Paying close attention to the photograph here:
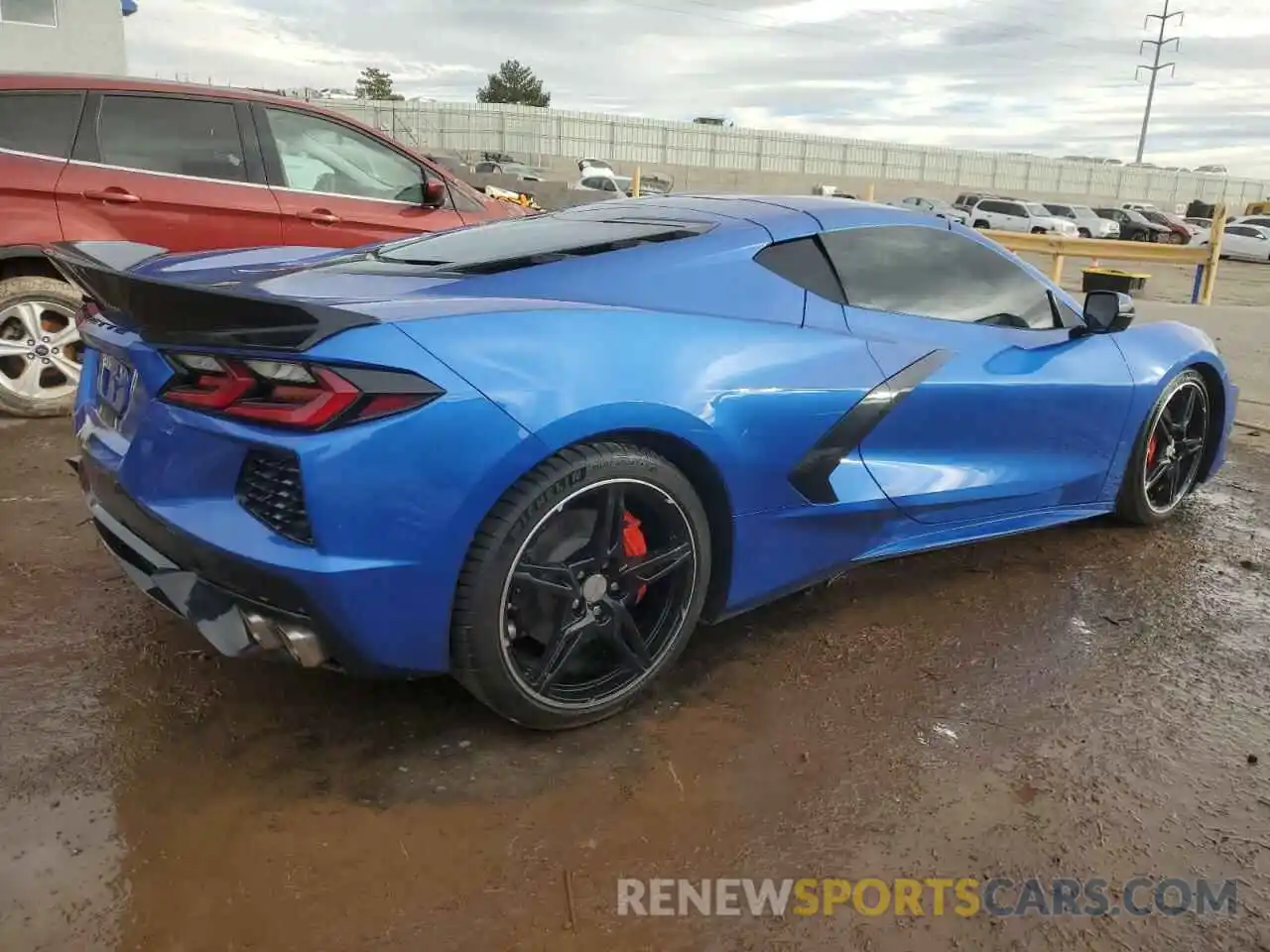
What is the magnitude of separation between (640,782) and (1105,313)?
2.59m

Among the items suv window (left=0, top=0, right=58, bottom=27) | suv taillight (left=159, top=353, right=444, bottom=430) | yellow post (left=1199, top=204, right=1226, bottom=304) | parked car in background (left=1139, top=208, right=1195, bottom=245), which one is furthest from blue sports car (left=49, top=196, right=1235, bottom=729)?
parked car in background (left=1139, top=208, right=1195, bottom=245)

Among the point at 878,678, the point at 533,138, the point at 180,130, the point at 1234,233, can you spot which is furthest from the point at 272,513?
the point at 533,138

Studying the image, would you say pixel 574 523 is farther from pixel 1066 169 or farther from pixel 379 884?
pixel 1066 169

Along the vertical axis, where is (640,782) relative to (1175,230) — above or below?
below

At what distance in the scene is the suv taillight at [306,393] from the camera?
2043mm

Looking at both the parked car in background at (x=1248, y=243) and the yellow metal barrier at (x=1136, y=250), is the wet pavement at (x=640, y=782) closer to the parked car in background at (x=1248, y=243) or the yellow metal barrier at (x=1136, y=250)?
the yellow metal barrier at (x=1136, y=250)

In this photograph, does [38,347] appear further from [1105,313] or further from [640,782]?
[1105,313]

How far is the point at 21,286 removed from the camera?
491 centimetres

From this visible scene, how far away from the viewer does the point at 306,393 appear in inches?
81.5

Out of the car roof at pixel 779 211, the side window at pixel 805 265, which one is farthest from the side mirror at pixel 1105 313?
the side window at pixel 805 265

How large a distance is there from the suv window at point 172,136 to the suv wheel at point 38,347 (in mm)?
762

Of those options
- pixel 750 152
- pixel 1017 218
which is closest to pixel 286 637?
pixel 1017 218

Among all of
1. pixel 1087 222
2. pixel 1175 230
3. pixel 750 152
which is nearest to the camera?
pixel 1175 230

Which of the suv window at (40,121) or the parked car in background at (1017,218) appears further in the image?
the parked car in background at (1017,218)
